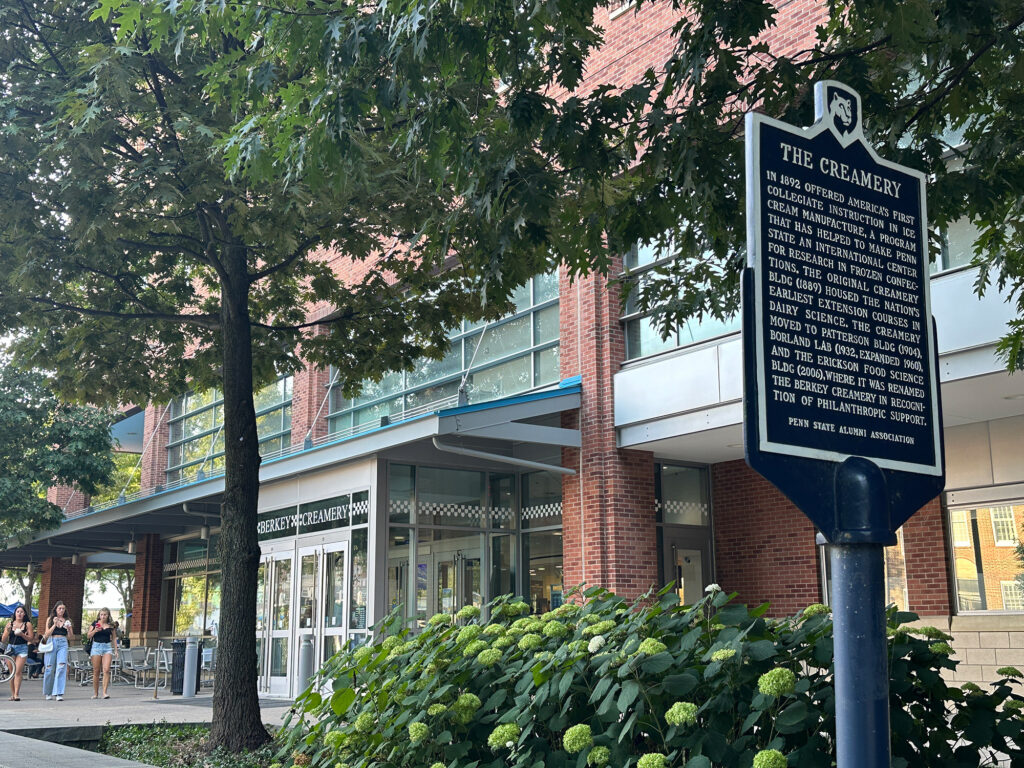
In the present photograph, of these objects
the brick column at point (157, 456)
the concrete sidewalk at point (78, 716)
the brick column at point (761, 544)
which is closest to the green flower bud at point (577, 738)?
the concrete sidewalk at point (78, 716)

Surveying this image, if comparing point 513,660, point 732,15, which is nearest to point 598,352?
point 732,15

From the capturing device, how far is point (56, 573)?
38500 mm

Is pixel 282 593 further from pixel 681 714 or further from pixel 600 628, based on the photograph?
pixel 681 714

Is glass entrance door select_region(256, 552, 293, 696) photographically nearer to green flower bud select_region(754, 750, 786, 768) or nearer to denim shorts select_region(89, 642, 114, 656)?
denim shorts select_region(89, 642, 114, 656)

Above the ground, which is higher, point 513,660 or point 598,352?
point 598,352

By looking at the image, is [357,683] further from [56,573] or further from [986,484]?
[56,573]

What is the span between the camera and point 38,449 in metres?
26.8

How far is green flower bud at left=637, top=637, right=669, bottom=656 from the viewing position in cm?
393

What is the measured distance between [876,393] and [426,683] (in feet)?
7.88

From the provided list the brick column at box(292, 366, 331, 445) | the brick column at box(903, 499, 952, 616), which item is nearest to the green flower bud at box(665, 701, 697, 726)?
the brick column at box(903, 499, 952, 616)

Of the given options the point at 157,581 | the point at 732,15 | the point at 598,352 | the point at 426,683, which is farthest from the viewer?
the point at 157,581

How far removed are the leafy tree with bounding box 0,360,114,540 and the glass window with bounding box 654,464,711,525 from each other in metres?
14.8

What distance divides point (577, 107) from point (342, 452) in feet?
40.7

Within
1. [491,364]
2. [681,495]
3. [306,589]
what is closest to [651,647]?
[681,495]
